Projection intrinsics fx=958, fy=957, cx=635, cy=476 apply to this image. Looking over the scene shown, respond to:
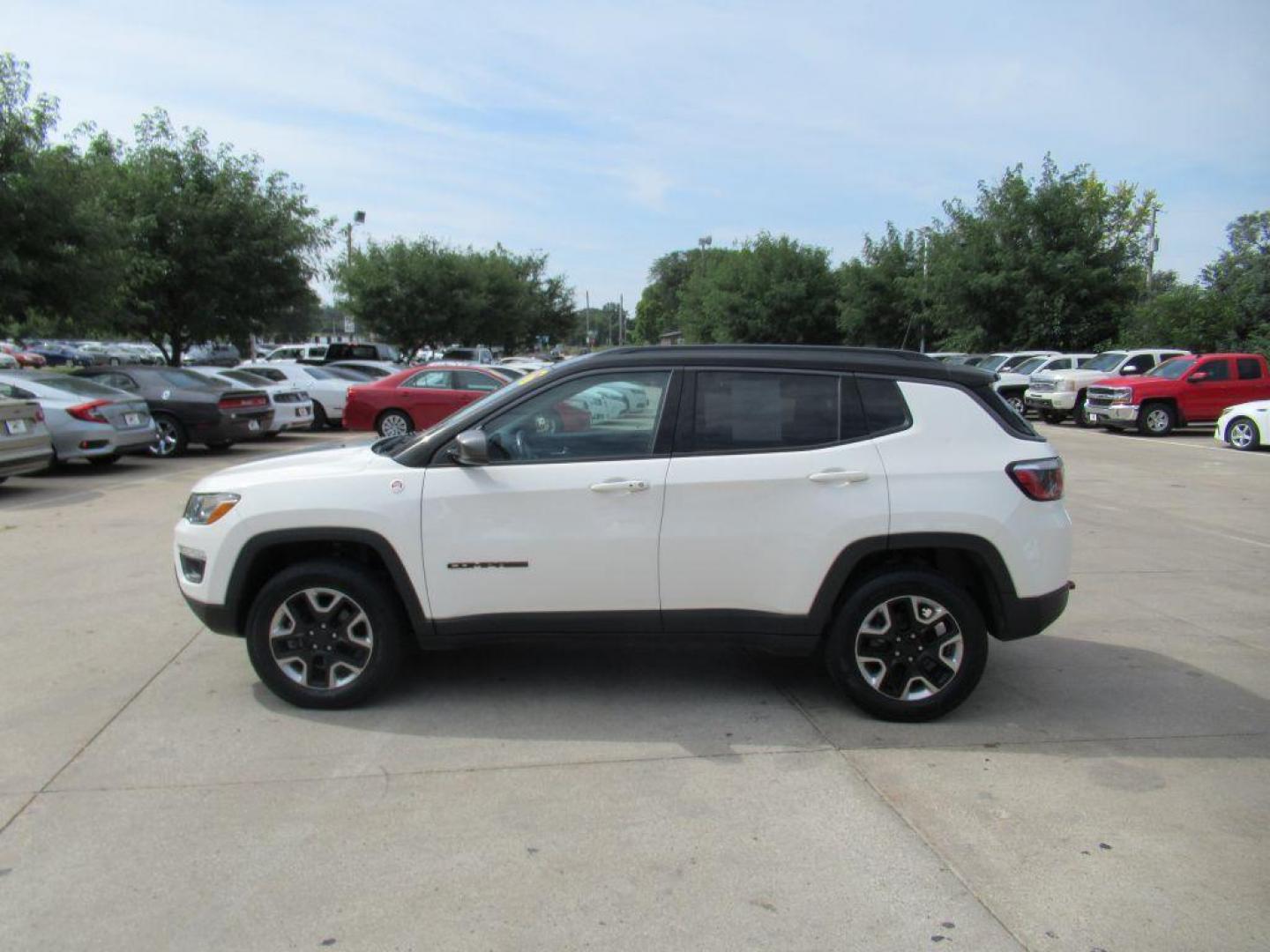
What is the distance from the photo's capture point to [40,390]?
42.2ft

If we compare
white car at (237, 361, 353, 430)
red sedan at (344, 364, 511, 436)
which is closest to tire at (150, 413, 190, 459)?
red sedan at (344, 364, 511, 436)

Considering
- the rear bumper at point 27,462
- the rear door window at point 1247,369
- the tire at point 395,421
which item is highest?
the rear door window at point 1247,369

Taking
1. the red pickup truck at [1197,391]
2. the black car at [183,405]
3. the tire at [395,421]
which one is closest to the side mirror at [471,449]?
the black car at [183,405]

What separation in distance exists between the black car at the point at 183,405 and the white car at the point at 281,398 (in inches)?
54.0

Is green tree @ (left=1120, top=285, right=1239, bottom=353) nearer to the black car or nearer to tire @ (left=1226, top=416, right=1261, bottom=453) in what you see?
tire @ (left=1226, top=416, right=1261, bottom=453)

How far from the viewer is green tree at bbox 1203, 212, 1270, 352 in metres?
31.9

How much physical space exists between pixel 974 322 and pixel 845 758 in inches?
1366

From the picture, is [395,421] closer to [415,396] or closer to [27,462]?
[415,396]

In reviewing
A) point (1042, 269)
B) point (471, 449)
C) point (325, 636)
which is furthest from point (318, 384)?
point (1042, 269)

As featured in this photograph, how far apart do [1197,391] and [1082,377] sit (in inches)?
129

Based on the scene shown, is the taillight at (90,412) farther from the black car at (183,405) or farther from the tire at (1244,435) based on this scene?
the tire at (1244,435)

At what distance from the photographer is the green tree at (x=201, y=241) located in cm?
2198

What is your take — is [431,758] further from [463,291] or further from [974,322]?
[463,291]

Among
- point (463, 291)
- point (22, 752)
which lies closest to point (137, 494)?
point (22, 752)
